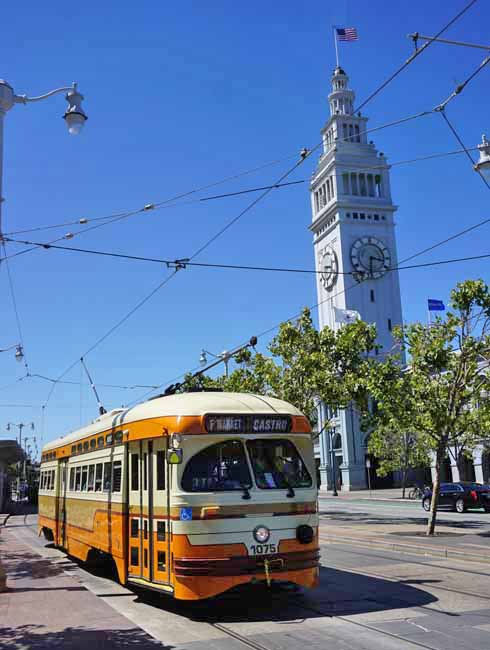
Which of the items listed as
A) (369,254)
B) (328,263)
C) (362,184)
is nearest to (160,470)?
(369,254)

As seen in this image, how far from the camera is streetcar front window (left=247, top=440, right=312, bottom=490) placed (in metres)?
9.53

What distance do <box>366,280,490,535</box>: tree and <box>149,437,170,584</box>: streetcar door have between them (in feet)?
41.2

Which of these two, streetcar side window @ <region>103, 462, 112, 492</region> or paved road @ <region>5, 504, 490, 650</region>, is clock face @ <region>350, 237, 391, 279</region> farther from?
streetcar side window @ <region>103, 462, 112, 492</region>

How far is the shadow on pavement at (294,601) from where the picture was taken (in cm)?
905

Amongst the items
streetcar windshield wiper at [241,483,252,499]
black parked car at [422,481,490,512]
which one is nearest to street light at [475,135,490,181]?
streetcar windshield wiper at [241,483,252,499]

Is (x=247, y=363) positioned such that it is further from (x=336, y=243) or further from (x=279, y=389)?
(x=336, y=243)

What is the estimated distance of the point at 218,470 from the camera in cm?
933

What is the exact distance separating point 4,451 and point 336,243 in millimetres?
51460

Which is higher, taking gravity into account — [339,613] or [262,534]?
[262,534]

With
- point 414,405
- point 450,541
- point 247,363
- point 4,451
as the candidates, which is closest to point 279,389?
point 247,363

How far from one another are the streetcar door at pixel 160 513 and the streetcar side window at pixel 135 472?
63cm

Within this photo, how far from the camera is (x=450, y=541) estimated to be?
18.1 m

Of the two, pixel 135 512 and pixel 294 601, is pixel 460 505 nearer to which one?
pixel 294 601

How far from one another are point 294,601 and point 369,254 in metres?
72.6
